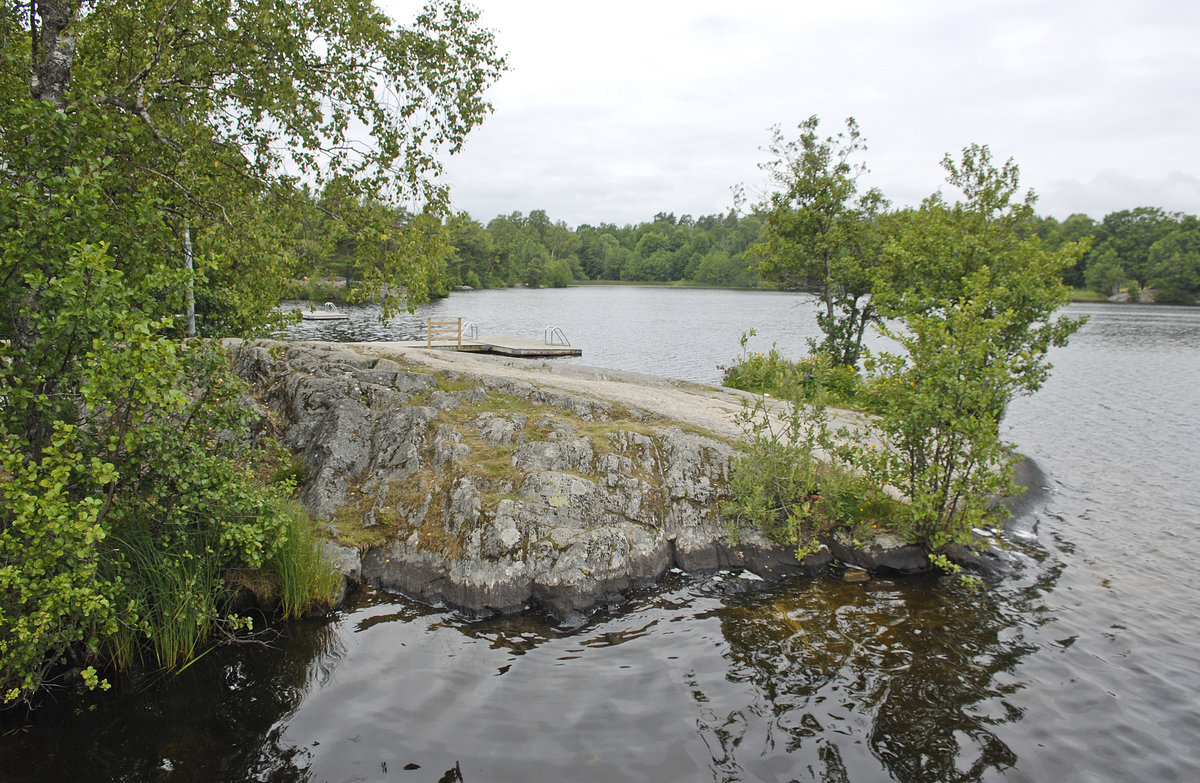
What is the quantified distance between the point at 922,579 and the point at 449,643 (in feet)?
23.7

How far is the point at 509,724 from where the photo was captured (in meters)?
6.55

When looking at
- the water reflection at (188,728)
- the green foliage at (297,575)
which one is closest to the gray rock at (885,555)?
the water reflection at (188,728)

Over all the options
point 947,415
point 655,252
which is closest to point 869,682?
point 947,415

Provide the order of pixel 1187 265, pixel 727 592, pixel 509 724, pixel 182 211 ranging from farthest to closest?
pixel 1187 265, pixel 727 592, pixel 182 211, pixel 509 724

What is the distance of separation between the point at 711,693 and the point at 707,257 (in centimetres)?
16532

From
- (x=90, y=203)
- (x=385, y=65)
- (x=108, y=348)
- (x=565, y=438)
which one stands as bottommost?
(x=565, y=438)

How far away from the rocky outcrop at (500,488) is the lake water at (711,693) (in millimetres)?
494

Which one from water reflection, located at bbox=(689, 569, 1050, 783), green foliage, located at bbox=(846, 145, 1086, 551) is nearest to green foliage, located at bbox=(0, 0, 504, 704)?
water reflection, located at bbox=(689, 569, 1050, 783)

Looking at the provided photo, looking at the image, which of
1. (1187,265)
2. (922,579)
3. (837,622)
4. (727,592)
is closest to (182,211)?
(727,592)

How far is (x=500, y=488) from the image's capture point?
10047 millimetres

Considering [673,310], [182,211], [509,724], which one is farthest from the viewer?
[673,310]

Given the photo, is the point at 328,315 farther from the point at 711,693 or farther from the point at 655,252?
the point at 655,252

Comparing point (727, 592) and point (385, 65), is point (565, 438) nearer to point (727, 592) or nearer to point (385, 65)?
point (727, 592)

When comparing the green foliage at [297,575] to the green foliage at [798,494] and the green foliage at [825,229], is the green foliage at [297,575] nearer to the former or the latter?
the green foliage at [798,494]
